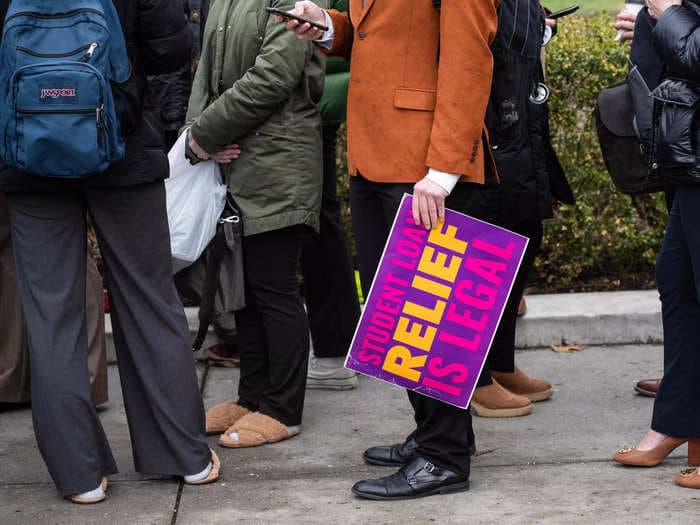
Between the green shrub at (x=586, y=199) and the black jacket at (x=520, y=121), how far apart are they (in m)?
1.52

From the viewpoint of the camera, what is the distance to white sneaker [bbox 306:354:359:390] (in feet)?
17.9

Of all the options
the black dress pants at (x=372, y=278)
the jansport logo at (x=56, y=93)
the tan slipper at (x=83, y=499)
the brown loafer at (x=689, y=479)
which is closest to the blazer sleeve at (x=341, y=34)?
the black dress pants at (x=372, y=278)

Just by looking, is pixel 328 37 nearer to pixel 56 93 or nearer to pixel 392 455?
pixel 56 93

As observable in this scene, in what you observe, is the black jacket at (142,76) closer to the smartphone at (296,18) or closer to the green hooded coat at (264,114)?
the smartphone at (296,18)

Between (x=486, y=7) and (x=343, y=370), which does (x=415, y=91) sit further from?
(x=343, y=370)

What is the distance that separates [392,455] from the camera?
4.42m

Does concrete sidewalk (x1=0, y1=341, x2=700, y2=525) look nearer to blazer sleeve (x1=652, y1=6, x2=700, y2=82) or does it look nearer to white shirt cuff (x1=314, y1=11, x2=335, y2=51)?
blazer sleeve (x1=652, y1=6, x2=700, y2=82)

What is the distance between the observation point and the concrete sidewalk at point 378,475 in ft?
13.0

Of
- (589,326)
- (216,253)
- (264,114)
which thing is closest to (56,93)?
(264,114)

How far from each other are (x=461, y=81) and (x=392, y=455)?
4.57 feet

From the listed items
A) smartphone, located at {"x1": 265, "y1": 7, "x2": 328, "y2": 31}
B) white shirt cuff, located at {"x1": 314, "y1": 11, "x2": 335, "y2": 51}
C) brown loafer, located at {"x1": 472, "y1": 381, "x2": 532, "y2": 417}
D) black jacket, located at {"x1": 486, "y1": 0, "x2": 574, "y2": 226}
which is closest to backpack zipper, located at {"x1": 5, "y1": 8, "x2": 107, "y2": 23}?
smartphone, located at {"x1": 265, "y1": 7, "x2": 328, "y2": 31}

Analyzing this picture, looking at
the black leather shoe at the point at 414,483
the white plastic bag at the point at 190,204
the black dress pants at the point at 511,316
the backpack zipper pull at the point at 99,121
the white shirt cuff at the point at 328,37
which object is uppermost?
the white shirt cuff at the point at 328,37

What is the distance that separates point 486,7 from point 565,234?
2953mm

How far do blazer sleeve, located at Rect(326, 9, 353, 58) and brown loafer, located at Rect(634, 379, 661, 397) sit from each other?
194cm
